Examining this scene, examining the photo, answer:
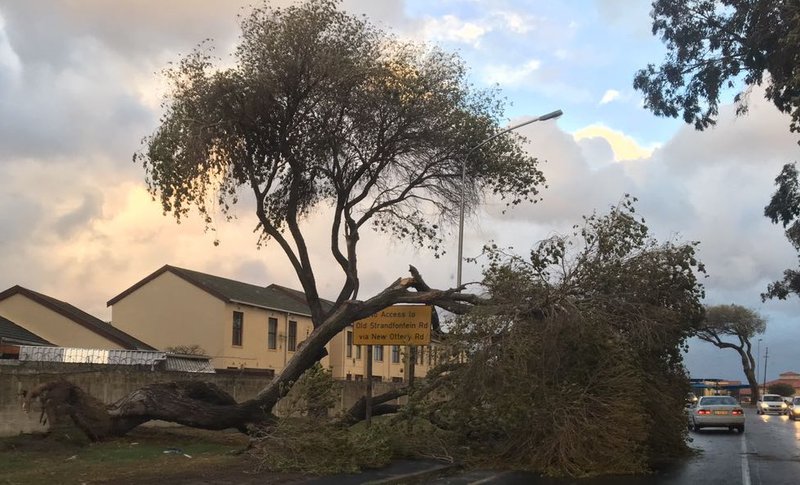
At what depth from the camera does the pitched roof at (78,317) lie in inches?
1423

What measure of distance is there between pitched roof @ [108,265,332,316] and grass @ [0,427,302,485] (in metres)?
21.9

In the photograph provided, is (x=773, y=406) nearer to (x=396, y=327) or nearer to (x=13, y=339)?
(x=396, y=327)

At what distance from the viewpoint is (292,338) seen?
46.1 m

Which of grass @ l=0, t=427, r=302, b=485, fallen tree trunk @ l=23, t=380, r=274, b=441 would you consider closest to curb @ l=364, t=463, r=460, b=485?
grass @ l=0, t=427, r=302, b=485

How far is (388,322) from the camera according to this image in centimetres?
1661

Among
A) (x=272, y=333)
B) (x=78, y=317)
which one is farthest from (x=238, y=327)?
(x=78, y=317)

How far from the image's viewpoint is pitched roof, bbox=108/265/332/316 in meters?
40.1

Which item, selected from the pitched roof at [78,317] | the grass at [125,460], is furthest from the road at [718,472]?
the pitched roof at [78,317]

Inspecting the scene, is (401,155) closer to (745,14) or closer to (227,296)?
(745,14)

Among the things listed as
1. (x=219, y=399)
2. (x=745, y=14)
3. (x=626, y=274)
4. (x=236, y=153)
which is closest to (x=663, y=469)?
(x=626, y=274)

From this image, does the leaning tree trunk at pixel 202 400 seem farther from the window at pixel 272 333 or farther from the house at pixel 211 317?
the window at pixel 272 333

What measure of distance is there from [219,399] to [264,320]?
2683 cm

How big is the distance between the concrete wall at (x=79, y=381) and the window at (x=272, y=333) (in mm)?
18587

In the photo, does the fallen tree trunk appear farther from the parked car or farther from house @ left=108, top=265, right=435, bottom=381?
the parked car
